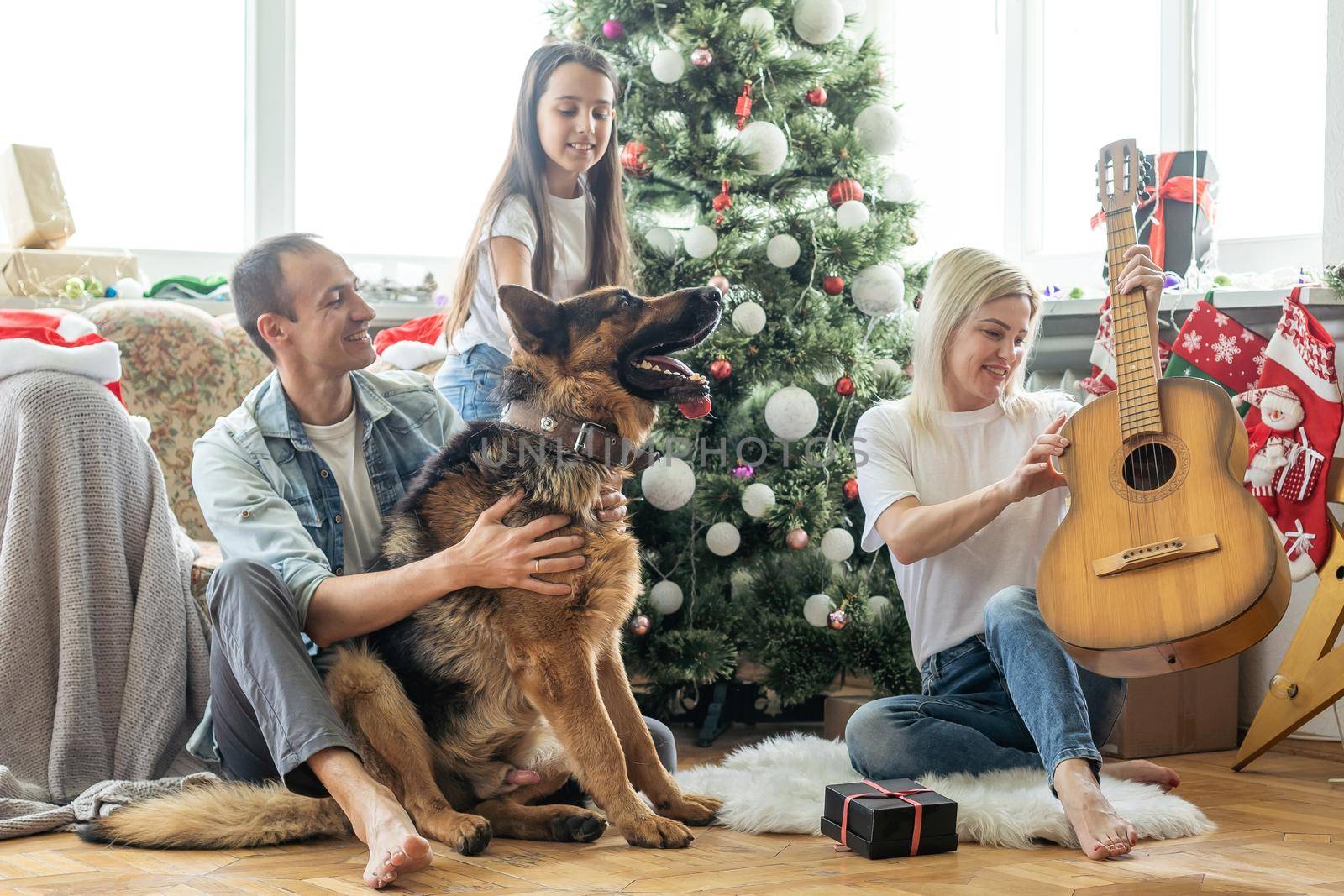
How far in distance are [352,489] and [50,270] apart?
69.6 inches

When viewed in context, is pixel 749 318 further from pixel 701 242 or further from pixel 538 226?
pixel 538 226

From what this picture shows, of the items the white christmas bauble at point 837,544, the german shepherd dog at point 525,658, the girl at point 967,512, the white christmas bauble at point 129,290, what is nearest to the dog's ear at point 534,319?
the german shepherd dog at point 525,658

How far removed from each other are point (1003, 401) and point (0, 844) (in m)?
1.98

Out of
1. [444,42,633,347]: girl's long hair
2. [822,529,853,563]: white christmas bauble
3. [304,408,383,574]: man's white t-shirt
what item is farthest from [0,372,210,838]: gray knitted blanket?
[822,529,853,563]: white christmas bauble

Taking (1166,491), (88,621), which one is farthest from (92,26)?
(1166,491)

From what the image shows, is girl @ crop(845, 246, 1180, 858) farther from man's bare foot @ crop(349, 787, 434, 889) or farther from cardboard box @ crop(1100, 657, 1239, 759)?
man's bare foot @ crop(349, 787, 434, 889)

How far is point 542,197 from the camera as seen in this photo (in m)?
2.72

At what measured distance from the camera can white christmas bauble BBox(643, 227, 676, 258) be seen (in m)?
3.17

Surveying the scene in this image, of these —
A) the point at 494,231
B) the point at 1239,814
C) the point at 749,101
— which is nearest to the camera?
the point at 1239,814

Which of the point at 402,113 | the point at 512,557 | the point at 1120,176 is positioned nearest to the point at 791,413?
the point at 1120,176

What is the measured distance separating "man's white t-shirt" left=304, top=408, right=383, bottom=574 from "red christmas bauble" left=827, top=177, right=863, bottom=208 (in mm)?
1518

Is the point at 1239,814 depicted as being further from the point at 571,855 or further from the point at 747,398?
the point at 747,398

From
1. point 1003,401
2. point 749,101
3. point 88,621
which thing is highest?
point 749,101

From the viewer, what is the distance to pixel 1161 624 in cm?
192
